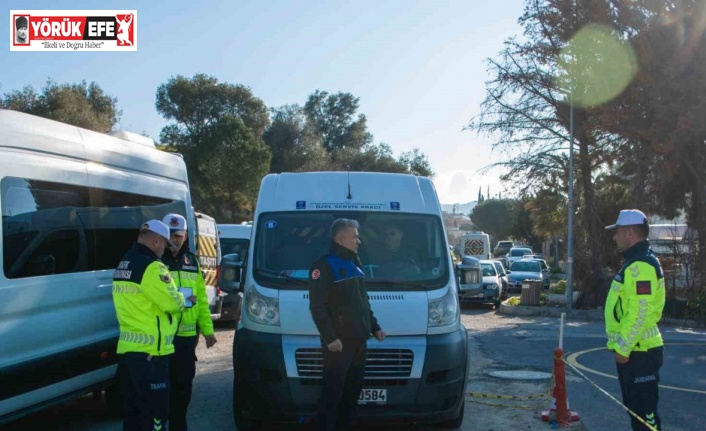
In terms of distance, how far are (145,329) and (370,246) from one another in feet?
8.71

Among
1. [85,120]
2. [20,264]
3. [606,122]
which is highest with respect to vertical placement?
[85,120]

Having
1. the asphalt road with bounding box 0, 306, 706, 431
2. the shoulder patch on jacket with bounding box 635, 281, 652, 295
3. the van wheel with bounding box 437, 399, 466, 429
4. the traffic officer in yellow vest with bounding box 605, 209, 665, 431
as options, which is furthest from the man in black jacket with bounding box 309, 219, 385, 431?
the shoulder patch on jacket with bounding box 635, 281, 652, 295

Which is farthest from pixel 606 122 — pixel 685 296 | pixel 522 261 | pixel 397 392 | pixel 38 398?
pixel 38 398

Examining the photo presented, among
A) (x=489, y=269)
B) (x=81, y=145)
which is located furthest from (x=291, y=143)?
(x=81, y=145)

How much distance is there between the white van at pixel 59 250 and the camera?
5766 millimetres

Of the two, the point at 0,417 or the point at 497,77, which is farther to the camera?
the point at 497,77

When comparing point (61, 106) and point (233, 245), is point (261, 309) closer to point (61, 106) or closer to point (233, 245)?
point (233, 245)

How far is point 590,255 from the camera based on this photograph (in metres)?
26.8

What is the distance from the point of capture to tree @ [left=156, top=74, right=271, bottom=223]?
4206cm

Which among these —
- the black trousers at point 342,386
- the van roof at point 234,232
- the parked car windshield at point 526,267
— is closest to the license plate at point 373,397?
the black trousers at point 342,386

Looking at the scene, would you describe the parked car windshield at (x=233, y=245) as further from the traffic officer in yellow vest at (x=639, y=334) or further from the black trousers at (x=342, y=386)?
the traffic officer in yellow vest at (x=639, y=334)

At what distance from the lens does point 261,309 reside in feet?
22.3

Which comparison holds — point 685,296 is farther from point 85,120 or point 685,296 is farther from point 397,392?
point 85,120

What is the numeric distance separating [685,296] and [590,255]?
15.3ft
